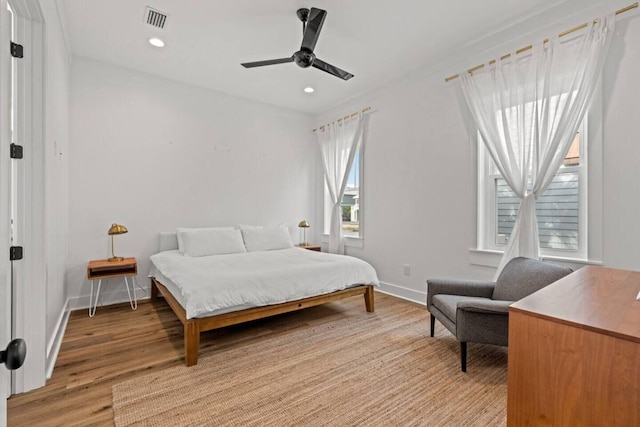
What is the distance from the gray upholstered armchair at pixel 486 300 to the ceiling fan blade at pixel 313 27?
7.97 feet

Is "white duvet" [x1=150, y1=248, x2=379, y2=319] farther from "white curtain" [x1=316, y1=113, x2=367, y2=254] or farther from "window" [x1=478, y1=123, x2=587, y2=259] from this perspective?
"window" [x1=478, y1=123, x2=587, y2=259]

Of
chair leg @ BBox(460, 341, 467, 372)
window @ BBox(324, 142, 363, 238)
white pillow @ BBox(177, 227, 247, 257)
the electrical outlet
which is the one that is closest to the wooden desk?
chair leg @ BBox(460, 341, 467, 372)

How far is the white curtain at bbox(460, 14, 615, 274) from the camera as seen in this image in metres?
2.42

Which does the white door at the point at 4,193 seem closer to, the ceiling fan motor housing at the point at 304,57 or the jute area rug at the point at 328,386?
the jute area rug at the point at 328,386

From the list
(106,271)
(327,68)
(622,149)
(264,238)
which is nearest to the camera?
(622,149)

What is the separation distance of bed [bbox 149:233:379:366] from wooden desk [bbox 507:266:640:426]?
195cm

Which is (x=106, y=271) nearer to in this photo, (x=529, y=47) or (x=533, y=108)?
(x=533, y=108)

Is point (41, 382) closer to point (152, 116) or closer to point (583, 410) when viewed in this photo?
point (583, 410)

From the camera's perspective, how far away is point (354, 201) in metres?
Result: 4.97

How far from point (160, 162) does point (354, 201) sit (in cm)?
293

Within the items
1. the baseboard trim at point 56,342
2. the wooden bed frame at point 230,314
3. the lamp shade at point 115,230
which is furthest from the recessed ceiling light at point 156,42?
the baseboard trim at point 56,342

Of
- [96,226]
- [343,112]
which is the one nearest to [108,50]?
[96,226]

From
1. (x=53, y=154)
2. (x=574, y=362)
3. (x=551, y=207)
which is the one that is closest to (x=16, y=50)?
(x=53, y=154)

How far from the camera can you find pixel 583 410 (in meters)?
0.91
